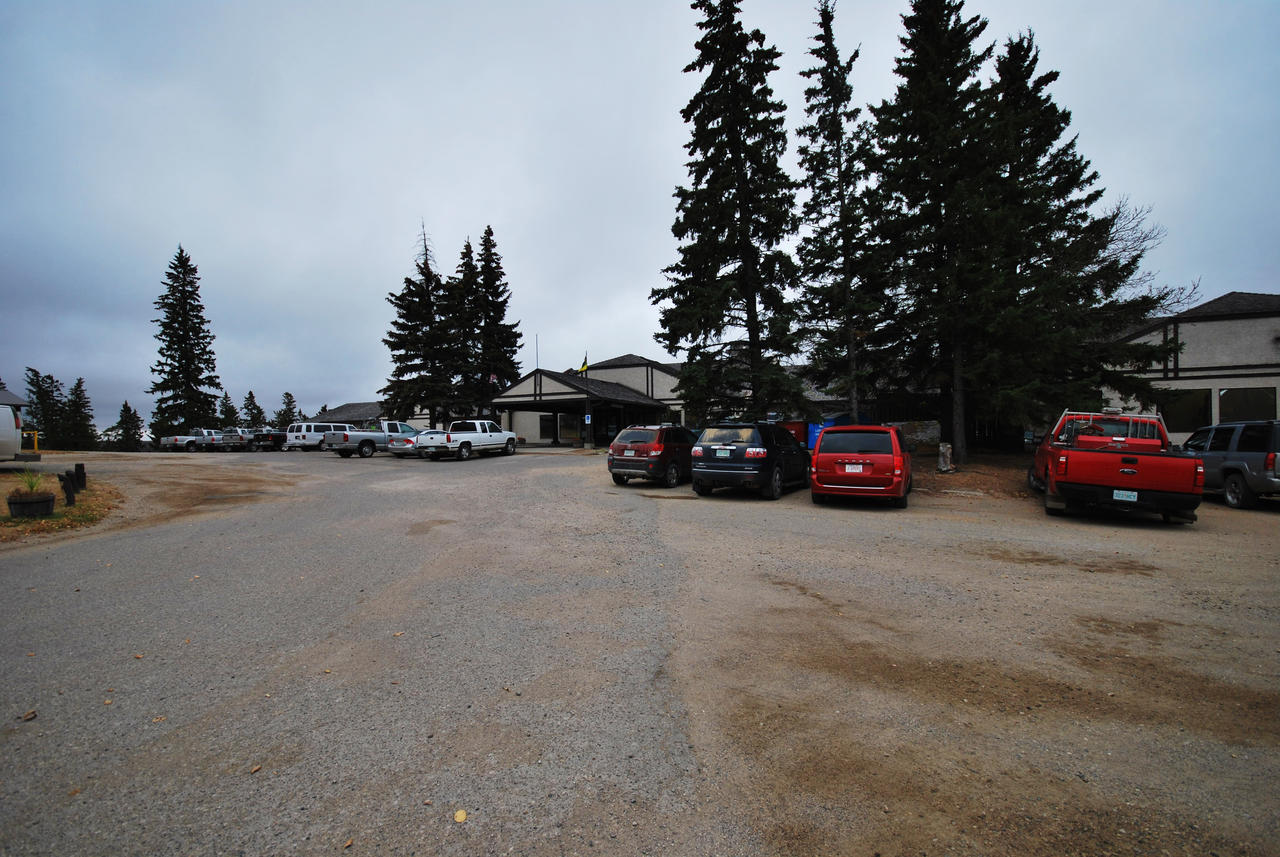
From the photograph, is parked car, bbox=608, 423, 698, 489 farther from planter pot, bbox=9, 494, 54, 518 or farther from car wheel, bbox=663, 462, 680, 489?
planter pot, bbox=9, 494, 54, 518

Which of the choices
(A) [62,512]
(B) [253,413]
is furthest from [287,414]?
(A) [62,512]

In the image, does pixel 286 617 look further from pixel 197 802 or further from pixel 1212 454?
pixel 1212 454

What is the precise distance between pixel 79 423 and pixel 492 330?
60550 mm

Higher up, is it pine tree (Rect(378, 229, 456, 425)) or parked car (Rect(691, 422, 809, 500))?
pine tree (Rect(378, 229, 456, 425))

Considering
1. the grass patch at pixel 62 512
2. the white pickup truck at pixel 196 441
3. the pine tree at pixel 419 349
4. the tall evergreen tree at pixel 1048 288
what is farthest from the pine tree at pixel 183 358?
the tall evergreen tree at pixel 1048 288

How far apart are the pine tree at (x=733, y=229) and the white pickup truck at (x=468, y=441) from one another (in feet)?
40.5

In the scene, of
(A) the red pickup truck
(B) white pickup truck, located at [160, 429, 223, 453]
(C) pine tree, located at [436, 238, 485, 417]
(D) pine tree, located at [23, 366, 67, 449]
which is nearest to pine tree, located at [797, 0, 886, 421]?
(A) the red pickup truck

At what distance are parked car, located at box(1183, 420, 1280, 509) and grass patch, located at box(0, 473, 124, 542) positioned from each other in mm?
21534

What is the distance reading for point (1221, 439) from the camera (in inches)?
483

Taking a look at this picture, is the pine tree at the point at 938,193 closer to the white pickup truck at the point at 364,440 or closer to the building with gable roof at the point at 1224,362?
the building with gable roof at the point at 1224,362

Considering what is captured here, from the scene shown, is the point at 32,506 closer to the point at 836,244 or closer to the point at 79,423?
the point at 836,244

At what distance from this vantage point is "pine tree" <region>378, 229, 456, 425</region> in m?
39.2

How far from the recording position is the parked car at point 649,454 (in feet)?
49.3

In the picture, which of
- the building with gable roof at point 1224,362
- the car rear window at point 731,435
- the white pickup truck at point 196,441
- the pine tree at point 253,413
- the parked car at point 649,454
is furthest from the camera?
the pine tree at point 253,413
